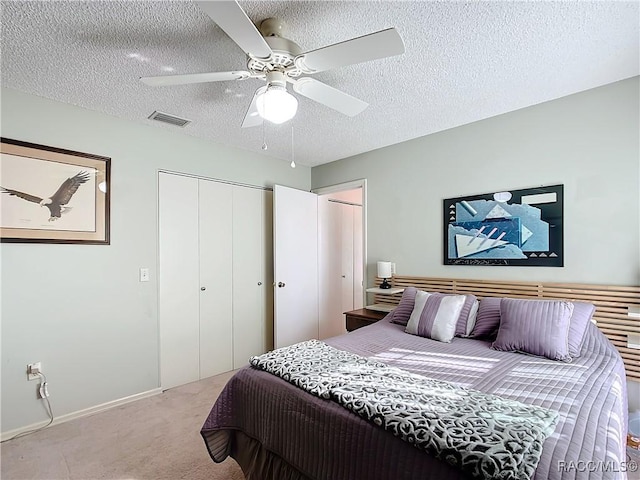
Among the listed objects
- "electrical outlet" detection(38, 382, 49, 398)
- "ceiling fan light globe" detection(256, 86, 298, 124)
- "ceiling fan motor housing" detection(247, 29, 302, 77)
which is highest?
"ceiling fan motor housing" detection(247, 29, 302, 77)

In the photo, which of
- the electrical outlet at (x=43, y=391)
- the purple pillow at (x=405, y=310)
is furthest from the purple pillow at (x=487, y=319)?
the electrical outlet at (x=43, y=391)

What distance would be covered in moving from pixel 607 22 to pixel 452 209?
1.68 metres

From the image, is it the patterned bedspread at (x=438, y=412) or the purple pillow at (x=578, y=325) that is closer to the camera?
the patterned bedspread at (x=438, y=412)

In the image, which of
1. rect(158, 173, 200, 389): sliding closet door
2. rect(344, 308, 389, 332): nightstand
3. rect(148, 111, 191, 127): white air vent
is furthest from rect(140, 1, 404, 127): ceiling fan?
rect(344, 308, 389, 332): nightstand

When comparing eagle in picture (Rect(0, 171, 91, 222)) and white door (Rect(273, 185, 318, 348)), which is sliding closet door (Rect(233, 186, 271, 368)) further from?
eagle in picture (Rect(0, 171, 91, 222))

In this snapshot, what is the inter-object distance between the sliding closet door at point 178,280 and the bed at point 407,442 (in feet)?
5.09

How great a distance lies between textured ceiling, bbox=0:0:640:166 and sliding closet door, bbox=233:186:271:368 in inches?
46.6

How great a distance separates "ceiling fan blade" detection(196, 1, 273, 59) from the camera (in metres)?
1.21

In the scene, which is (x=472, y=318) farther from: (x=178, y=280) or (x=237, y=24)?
(x=178, y=280)

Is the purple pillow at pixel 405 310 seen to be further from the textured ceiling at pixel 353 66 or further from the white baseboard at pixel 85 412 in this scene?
the white baseboard at pixel 85 412

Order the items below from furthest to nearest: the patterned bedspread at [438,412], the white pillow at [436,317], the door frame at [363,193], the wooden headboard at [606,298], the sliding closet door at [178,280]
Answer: the door frame at [363,193] → the sliding closet door at [178,280] → the white pillow at [436,317] → the wooden headboard at [606,298] → the patterned bedspread at [438,412]

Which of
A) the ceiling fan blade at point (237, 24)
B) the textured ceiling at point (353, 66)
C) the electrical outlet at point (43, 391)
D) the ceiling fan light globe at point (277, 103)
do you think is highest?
the textured ceiling at point (353, 66)

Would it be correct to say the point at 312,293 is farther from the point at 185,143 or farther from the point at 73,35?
the point at 73,35

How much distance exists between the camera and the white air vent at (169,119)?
2.83m
